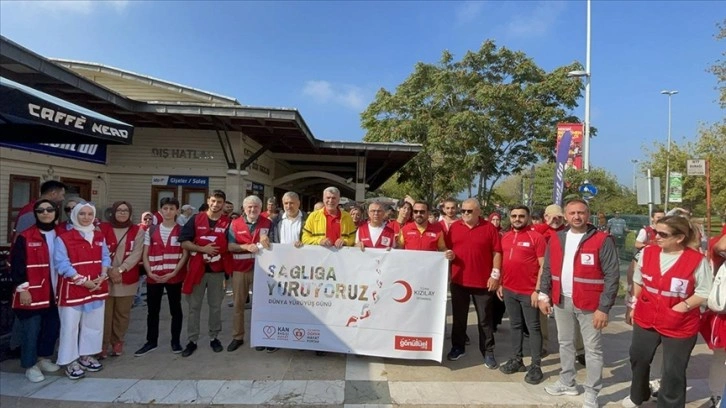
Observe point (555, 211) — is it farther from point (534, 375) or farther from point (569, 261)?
point (534, 375)

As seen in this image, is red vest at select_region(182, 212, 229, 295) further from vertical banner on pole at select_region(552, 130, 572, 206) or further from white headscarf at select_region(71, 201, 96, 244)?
vertical banner on pole at select_region(552, 130, 572, 206)

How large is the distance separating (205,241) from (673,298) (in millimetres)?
4405

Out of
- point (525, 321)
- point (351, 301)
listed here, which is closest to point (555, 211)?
point (525, 321)

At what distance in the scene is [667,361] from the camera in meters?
3.32

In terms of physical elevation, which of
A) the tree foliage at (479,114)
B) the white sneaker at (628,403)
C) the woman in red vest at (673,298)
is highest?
the tree foliage at (479,114)

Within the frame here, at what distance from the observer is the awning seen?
3.86 meters

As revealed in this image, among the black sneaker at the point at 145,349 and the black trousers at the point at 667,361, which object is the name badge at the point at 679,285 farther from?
the black sneaker at the point at 145,349

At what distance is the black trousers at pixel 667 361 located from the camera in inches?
129

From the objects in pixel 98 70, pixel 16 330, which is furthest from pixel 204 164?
pixel 16 330

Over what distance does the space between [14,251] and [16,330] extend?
3.62 ft

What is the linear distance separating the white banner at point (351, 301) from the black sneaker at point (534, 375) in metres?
0.88

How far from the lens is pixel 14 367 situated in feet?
14.1

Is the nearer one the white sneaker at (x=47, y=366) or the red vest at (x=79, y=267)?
the red vest at (x=79, y=267)

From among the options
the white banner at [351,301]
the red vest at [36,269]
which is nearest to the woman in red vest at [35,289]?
the red vest at [36,269]
